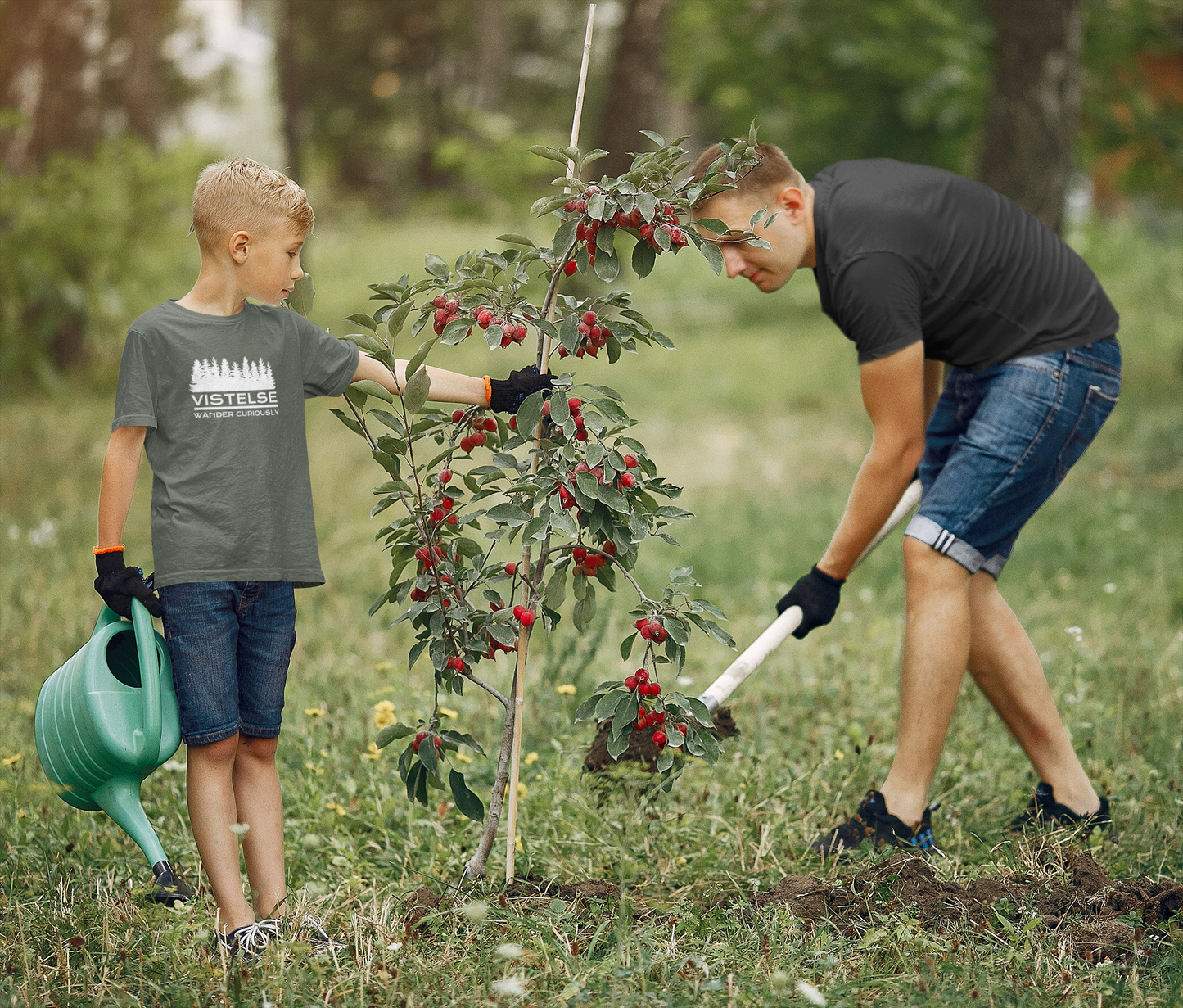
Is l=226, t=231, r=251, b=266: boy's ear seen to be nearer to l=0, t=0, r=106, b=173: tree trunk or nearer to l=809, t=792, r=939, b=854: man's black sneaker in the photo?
l=809, t=792, r=939, b=854: man's black sneaker

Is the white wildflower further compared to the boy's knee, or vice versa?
the boy's knee

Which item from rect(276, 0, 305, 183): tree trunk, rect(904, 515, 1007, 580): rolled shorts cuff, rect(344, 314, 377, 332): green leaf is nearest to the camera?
rect(344, 314, 377, 332): green leaf

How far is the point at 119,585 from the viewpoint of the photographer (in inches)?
91.7

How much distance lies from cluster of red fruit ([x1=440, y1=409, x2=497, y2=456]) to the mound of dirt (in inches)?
48.4

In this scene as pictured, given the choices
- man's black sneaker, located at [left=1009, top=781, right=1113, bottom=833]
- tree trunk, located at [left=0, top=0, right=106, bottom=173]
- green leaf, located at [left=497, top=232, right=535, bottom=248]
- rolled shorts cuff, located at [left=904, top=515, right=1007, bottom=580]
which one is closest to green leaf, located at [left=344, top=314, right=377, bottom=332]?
green leaf, located at [left=497, top=232, right=535, bottom=248]

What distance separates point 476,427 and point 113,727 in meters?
0.98

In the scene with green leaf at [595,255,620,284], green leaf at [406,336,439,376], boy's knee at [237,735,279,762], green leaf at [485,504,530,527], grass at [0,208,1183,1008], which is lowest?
grass at [0,208,1183,1008]

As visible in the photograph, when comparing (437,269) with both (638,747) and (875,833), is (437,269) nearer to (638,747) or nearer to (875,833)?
(638,747)

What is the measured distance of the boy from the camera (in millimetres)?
2340

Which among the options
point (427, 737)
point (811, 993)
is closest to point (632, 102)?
point (427, 737)

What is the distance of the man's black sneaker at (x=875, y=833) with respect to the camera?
292 centimetres

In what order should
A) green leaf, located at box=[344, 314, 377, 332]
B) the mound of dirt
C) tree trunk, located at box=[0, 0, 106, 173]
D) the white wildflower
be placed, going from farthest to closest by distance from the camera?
1. tree trunk, located at box=[0, 0, 106, 173]
2. the mound of dirt
3. green leaf, located at box=[344, 314, 377, 332]
4. the white wildflower

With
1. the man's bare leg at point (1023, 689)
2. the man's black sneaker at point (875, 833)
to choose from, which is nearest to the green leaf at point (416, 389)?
the man's black sneaker at point (875, 833)

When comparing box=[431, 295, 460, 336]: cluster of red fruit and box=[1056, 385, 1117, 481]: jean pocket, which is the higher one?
box=[431, 295, 460, 336]: cluster of red fruit
